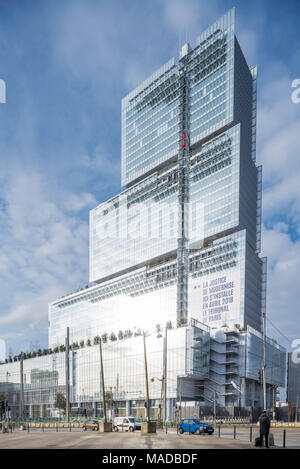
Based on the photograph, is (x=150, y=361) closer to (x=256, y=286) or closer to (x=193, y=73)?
(x=256, y=286)

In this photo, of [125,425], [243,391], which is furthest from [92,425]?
[243,391]

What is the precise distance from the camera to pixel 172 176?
155 meters

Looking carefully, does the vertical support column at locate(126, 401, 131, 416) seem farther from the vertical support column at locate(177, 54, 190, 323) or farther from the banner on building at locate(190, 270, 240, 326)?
the banner on building at locate(190, 270, 240, 326)

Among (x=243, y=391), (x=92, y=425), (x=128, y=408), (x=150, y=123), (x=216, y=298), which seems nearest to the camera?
(x=92, y=425)

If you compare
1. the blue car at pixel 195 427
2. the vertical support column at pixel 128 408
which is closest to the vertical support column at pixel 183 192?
the vertical support column at pixel 128 408

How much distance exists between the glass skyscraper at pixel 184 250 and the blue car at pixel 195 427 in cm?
5750

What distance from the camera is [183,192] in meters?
150

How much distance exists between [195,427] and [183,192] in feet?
357

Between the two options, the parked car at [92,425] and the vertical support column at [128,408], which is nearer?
the parked car at [92,425]

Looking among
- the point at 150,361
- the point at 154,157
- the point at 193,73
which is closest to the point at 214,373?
the point at 150,361

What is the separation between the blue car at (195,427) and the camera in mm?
44625

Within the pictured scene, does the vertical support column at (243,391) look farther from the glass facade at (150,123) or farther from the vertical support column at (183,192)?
the glass facade at (150,123)

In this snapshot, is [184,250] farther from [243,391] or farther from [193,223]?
[243,391]

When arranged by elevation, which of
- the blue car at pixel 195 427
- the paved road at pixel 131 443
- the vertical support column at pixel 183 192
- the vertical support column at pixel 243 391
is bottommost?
the vertical support column at pixel 243 391
